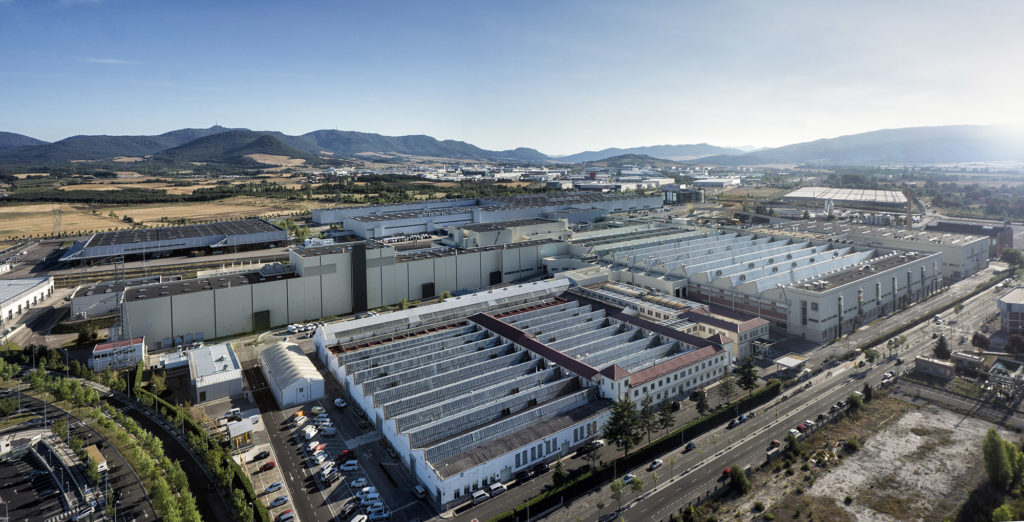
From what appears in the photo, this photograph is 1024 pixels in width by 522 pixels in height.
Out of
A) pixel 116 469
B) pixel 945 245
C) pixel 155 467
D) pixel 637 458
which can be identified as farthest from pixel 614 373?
pixel 945 245

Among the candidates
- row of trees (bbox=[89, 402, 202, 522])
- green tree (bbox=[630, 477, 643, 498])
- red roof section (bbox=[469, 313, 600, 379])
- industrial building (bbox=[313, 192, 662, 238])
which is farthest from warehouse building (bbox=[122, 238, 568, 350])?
green tree (bbox=[630, 477, 643, 498])

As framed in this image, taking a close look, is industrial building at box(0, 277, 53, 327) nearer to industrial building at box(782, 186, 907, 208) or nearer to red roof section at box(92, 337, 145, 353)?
red roof section at box(92, 337, 145, 353)

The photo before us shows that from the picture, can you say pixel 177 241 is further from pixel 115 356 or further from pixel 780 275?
pixel 780 275

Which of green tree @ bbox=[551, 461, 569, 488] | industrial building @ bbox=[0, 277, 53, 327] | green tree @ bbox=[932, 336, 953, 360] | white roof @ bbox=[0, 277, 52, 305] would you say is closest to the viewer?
green tree @ bbox=[551, 461, 569, 488]

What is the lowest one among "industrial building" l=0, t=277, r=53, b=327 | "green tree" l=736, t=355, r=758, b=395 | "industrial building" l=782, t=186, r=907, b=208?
"green tree" l=736, t=355, r=758, b=395

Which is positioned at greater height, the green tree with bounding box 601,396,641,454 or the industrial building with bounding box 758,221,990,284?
the industrial building with bounding box 758,221,990,284

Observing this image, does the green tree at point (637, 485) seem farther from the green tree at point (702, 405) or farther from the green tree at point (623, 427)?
the green tree at point (702, 405)
